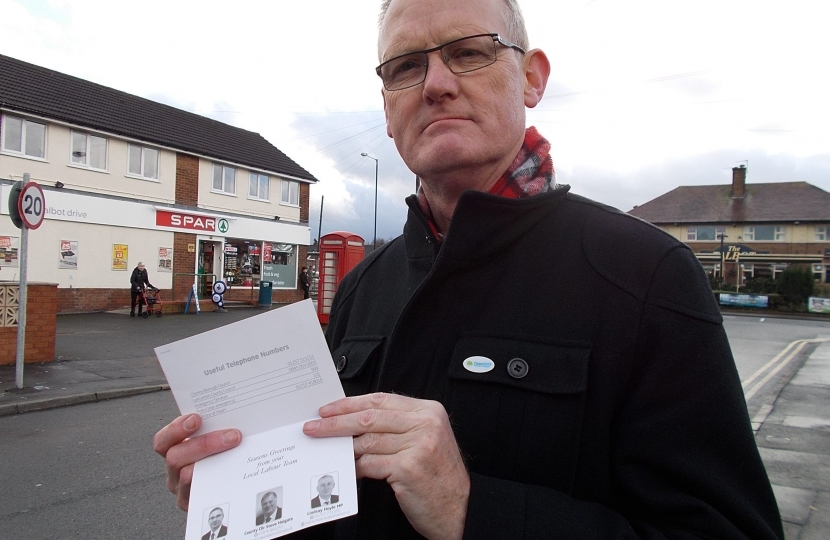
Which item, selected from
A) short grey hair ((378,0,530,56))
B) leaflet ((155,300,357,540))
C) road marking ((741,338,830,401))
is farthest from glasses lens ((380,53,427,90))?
road marking ((741,338,830,401))

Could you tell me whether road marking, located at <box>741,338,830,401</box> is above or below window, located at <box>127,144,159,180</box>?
below

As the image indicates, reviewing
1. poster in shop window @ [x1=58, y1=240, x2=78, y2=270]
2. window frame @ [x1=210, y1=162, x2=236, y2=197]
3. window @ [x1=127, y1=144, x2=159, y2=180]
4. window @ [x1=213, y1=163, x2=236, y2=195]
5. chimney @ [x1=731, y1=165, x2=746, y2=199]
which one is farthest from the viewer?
chimney @ [x1=731, y1=165, x2=746, y2=199]

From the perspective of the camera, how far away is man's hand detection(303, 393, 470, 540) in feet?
3.35

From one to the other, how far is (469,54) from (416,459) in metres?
1.01

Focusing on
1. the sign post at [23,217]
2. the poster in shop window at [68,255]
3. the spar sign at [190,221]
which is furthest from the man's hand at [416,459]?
the spar sign at [190,221]

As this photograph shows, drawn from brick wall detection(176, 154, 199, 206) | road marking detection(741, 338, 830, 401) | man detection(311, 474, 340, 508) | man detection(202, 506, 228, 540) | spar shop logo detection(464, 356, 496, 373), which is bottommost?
Result: road marking detection(741, 338, 830, 401)

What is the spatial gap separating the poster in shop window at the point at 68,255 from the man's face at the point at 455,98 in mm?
21660

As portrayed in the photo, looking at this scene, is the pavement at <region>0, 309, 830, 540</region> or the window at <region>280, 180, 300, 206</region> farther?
the window at <region>280, 180, 300, 206</region>

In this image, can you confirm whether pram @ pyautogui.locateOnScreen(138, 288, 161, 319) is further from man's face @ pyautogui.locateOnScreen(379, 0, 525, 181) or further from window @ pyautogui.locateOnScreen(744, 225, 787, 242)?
window @ pyautogui.locateOnScreen(744, 225, 787, 242)

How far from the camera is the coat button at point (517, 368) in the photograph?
1.19m

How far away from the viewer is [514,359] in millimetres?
1218

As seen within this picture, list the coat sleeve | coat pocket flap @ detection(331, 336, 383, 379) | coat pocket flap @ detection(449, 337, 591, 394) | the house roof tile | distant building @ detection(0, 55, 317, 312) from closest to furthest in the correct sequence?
the coat sleeve → coat pocket flap @ detection(449, 337, 591, 394) → coat pocket flap @ detection(331, 336, 383, 379) → distant building @ detection(0, 55, 317, 312) → the house roof tile

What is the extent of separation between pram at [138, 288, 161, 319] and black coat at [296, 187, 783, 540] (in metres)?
19.4

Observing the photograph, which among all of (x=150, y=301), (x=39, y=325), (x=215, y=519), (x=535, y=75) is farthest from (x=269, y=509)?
(x=150, y=301)
